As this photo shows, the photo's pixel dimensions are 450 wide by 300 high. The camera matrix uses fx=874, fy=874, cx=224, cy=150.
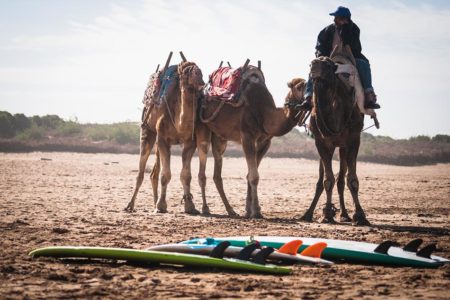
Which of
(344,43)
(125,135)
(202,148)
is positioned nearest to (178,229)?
(202,148)

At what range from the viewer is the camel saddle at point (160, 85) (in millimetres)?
15000

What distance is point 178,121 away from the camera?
574 inches

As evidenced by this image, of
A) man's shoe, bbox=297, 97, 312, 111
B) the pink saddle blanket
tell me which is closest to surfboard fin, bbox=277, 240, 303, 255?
man's shoe, bbox=297, 97, 312, 111

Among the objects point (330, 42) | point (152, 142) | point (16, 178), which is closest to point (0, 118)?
point (16, 178)

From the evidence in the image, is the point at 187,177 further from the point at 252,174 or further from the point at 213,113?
the point at 252,174

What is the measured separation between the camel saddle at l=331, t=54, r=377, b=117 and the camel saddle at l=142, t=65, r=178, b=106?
3.23 metres

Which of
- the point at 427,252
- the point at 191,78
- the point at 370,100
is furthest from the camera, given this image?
the point at 191,78

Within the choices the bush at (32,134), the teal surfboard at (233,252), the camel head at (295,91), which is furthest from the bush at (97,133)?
the teal surfboard at (233,252)

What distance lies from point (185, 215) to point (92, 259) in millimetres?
5425

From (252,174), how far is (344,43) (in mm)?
2479

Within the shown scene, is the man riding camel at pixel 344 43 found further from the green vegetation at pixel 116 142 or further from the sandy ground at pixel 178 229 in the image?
the green vegetation at pixel 116 142

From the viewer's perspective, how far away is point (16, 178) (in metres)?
21.0

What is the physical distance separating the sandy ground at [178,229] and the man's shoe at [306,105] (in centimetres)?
169

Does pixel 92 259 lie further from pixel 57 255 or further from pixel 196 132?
pixel 196 132
